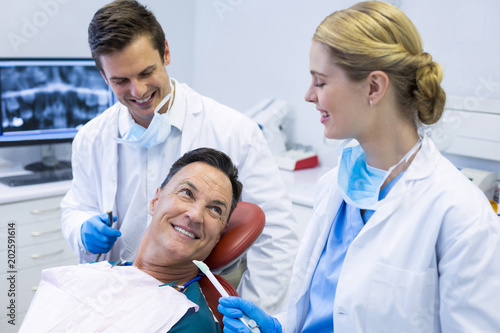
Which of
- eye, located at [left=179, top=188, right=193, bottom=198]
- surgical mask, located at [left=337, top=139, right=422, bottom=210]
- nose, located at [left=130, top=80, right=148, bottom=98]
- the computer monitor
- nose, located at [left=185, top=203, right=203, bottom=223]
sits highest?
nose, located at [left=130, top=80, right=148, bottom=98]

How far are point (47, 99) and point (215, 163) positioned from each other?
1.68m

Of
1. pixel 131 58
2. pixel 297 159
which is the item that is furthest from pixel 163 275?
pixel 297 159

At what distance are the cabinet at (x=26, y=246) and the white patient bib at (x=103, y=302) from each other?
1178mm

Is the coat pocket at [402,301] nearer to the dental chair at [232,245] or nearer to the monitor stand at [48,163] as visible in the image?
the dental chair at [232,245]

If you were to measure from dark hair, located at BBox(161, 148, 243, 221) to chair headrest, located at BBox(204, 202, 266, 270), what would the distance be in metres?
0.06

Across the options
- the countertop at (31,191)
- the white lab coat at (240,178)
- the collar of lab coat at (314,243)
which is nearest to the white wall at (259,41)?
the countertop at (31,191)

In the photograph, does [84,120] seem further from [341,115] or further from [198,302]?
[341,115]

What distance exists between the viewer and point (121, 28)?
5.24 ft

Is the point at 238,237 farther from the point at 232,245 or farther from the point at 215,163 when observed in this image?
the point at 215,163

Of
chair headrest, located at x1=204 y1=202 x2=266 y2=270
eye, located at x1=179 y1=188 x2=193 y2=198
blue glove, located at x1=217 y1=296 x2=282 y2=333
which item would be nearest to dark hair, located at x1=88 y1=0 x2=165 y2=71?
eye, located at x1=179 y1=188 x2=193 y2=198

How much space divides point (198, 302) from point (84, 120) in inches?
74.8

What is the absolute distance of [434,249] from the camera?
42.9 inches

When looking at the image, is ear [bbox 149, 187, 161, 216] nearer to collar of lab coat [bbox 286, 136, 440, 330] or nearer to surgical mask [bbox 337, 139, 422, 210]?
collar of lab coat [bbox 286, 136, 440, 330]

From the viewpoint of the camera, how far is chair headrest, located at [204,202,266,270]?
1.58 m
